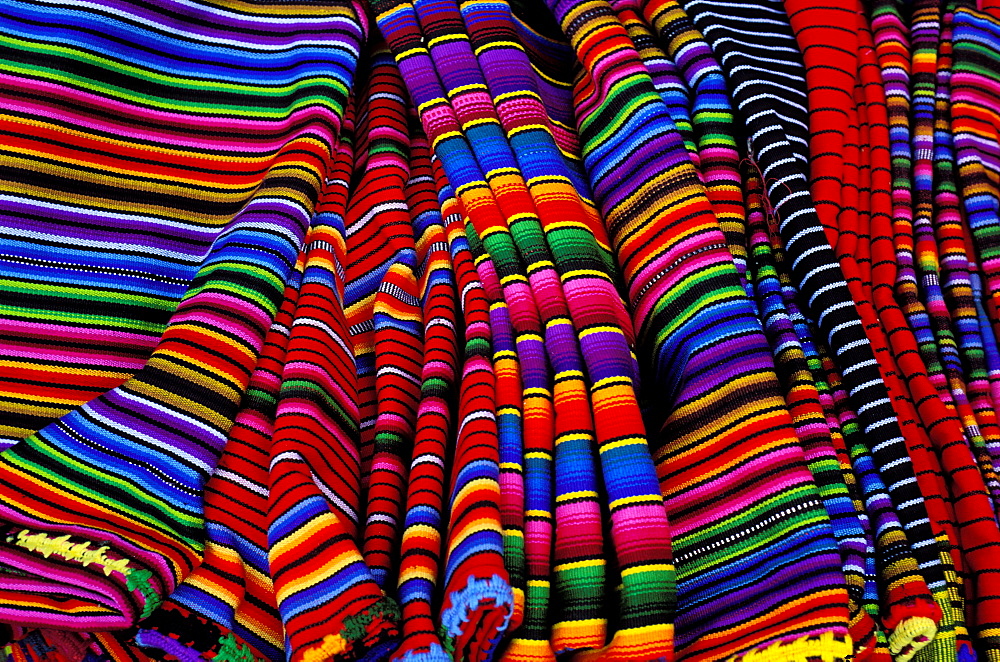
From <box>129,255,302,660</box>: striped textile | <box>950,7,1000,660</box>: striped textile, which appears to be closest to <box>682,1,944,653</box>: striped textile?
<box>950,7,1000,660</box>: striped textile

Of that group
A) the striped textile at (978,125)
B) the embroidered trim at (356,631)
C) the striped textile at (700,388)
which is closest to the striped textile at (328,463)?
the embroidered trim at (356,631)

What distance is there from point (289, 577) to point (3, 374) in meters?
0.23

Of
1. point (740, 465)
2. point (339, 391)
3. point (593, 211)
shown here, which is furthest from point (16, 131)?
point (740, 465)

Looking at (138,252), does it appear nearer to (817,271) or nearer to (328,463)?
(328,463)

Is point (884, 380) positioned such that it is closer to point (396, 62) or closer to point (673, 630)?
point (673, 630)

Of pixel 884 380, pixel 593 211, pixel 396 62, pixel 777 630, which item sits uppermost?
pixel 396 62

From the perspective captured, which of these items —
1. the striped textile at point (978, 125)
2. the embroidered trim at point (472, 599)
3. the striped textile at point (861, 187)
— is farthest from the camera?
the striped textile at point (978, 125)

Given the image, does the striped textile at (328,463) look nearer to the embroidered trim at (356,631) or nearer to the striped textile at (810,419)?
the embroidered trim at (356,631)

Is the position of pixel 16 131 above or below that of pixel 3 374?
above

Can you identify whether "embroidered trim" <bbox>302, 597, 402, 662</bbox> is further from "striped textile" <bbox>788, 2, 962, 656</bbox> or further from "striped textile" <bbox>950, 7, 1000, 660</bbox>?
"striped textile" <bbox>950, 7, 1000, 660</bbox>

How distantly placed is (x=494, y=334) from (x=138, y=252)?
254 mm

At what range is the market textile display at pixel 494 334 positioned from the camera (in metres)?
0.46

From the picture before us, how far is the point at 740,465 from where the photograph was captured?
497 millimetres

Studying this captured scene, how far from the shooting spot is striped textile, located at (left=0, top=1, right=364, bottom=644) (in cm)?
46
